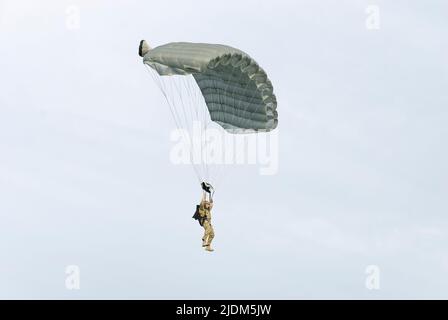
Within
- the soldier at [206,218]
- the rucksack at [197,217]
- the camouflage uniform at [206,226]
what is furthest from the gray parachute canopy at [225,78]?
the rucksack at [197,217]

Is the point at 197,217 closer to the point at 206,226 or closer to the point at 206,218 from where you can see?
the point at 206,218

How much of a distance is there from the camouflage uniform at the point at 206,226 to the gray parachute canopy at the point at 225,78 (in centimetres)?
340

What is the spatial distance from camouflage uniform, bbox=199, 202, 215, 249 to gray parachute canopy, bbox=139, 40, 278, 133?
3.40 meters

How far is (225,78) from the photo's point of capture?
39375mm

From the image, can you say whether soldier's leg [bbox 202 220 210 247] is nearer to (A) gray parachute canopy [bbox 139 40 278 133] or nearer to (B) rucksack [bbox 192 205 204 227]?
(B) rucksack [bbox 192 205 204 227]

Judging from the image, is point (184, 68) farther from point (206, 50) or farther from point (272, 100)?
point (272, 100)

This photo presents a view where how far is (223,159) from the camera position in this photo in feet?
128

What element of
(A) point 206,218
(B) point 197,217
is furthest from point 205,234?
(B) point 197,217

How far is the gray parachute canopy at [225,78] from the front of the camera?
3616 cm

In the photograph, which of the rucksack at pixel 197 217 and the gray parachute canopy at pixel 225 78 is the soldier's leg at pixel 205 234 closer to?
the rucksack at pixel 197 217

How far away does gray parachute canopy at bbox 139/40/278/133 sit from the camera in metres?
36.2

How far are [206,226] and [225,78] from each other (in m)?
4.93
